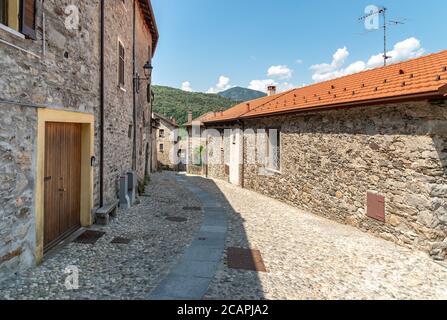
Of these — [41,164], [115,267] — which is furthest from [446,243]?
[41,164]

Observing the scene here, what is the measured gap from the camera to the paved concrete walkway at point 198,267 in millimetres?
3832

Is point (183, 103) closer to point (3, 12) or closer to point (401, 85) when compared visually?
point (401, 85)

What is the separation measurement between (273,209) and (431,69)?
18.9 ft

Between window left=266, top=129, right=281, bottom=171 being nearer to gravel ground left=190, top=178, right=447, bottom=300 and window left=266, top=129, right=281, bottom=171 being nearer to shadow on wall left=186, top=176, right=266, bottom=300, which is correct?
gravel ground left=190, top=178, right=447, bottom=300

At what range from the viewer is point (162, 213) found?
332 inches

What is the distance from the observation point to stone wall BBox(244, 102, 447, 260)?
223 inches

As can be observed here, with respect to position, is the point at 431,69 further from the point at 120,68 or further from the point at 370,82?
the point at 120,68

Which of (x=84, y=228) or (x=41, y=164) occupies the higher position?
(x=41, y=164)

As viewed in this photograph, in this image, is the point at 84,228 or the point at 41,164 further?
the point at 84,228

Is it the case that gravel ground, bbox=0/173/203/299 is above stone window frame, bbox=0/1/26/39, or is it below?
below

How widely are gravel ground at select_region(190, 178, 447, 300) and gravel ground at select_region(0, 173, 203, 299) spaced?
987mm

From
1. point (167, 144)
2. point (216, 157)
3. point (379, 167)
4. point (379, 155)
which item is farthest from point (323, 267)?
point (167, 144)

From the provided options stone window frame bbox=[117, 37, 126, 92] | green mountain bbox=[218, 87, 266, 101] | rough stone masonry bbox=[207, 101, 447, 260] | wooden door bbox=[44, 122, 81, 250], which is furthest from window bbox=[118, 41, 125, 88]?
green mountain bbox=[218, 87, 266, 101]

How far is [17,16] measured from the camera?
385cm
